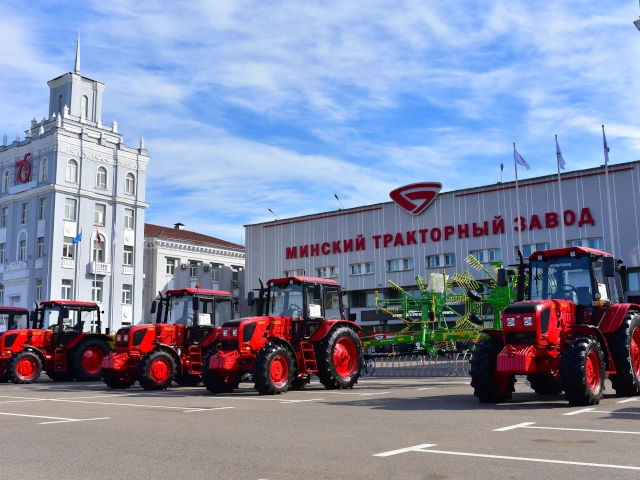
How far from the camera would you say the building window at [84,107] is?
49769 mm

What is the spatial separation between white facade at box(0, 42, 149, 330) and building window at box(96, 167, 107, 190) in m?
0.07

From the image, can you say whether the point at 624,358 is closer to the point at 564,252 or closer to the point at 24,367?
the point at 564,252

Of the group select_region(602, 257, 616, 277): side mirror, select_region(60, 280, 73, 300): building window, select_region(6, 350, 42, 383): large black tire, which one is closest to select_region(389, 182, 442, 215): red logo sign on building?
select_region(60, 280, 73, 300): building window

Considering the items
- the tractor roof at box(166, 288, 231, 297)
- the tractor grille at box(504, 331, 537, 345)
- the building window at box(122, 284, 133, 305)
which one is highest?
the building window at box(122, 284, 133, 305)

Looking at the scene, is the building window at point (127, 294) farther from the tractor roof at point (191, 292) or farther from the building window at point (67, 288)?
the tractor roof at point (191, 292)

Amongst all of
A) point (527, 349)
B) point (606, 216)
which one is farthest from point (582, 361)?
point (606, 216)

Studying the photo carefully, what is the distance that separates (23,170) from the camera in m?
48.2

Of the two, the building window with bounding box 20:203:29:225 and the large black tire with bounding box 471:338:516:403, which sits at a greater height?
the building window with bounding box 20:203:29:225

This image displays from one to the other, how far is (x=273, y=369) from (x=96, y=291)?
35.6 metres

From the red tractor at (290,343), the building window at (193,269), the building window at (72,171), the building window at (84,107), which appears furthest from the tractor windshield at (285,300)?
the building window at (193,269)

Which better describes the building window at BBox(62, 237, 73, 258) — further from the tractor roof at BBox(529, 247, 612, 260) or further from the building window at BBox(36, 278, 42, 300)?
the tractor roof at BBox(529, 247, 612, 260)

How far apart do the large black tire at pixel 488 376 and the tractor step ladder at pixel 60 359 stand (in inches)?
589

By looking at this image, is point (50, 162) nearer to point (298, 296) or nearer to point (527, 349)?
point (298, 296)

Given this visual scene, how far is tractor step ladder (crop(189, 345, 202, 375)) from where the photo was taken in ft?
60.5
